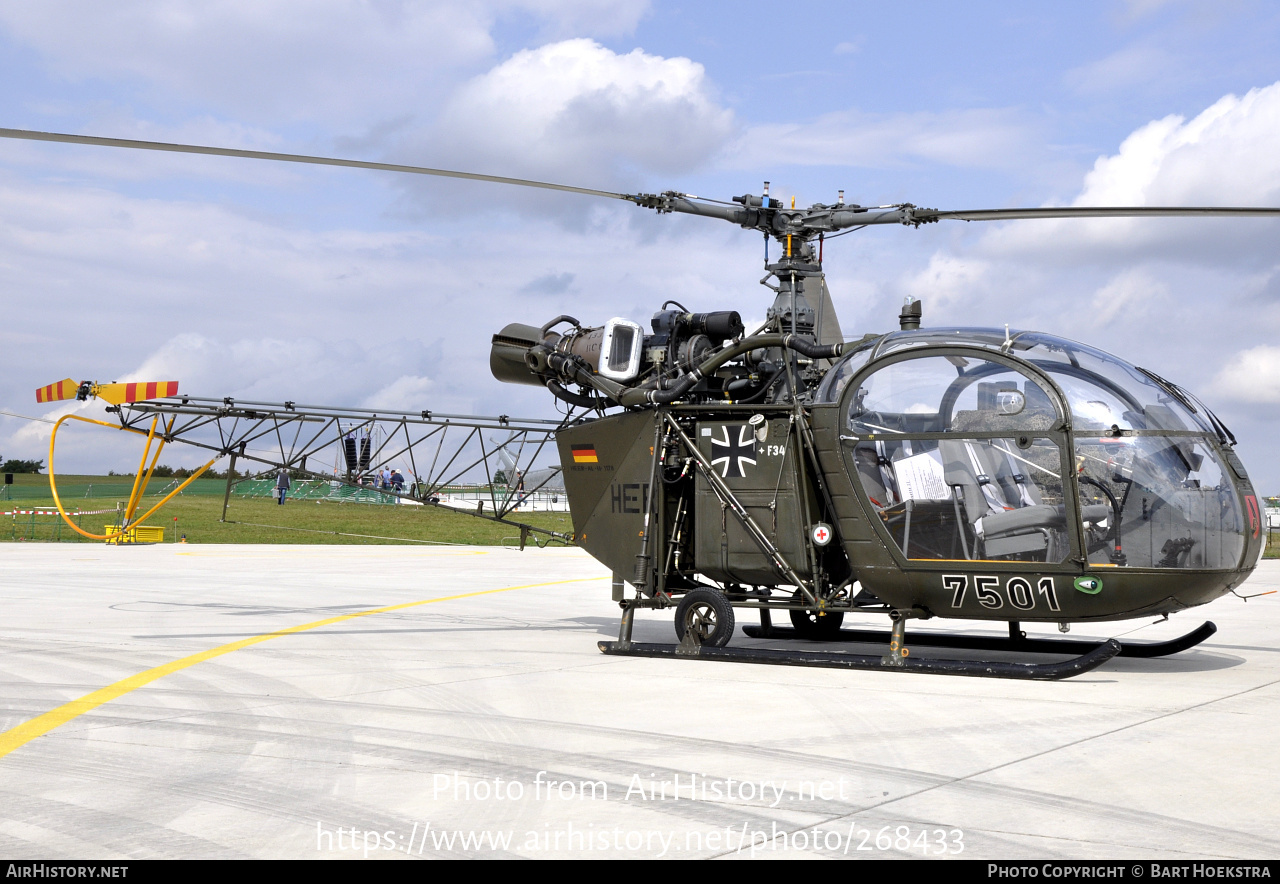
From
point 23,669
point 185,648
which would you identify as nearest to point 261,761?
point 23,669

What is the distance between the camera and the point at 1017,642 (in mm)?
10773

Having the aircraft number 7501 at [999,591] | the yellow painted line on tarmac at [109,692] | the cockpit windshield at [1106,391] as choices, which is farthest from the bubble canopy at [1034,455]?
the yellow painted line on tarmac at [109,692]

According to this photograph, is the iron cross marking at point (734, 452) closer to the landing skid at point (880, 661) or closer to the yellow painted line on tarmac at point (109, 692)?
the landing skid at point (880, 661)

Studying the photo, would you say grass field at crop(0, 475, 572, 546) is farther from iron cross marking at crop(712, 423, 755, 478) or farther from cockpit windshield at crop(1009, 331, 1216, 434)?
cockpit windshield at crop(1009, 331, 1216, 434)

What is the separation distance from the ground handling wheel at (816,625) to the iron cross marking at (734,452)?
7.09 feet

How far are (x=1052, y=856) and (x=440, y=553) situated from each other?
28631 mm

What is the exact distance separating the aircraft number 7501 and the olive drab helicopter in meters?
0.01

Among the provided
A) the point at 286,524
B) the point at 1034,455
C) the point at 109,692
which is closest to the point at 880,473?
the point at 1034,455

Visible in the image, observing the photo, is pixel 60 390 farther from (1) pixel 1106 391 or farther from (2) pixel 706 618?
(1) pixel 1106 391

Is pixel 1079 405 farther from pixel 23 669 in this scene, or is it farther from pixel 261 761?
pixel 23 669

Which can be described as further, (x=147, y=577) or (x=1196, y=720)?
(x=147, y=577)

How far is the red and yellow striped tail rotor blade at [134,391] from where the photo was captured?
592 inches

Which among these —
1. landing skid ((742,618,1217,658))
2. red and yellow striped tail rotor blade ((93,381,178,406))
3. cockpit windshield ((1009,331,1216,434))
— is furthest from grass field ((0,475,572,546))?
cockpit windshield ((1009,331,1216,434))
